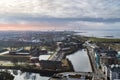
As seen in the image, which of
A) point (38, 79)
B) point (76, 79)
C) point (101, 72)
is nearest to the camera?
point (76, 79)

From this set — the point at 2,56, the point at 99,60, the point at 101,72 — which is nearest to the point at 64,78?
the point at 101,72

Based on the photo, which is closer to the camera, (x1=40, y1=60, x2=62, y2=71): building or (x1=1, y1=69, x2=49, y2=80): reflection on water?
(x1=1, y1=69, x2=49, y2=80): reflection on water

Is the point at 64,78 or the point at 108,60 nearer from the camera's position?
the point at 64,78

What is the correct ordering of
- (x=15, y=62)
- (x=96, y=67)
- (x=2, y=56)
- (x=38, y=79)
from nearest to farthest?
(x=38, y=79) < (x=96, y=67) < (x=15, y=62) < (x=2, y=56)

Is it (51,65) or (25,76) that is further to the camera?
(51,65)

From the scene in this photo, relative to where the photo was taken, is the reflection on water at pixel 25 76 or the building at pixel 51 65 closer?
the reflection on water at pixel 25 76

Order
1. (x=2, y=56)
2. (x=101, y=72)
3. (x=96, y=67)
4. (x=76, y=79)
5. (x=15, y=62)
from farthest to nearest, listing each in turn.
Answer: (x=2, y=56)
(x=15, y=62)
(x=96, y=67)
(x=101, y=72)
(x=76, y=79)

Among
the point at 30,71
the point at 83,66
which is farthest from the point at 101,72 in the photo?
the point at 30,71

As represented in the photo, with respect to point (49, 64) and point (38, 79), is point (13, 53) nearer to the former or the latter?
point (49, 64)

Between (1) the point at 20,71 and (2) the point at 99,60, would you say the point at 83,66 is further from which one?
(1) the point at 20,71
